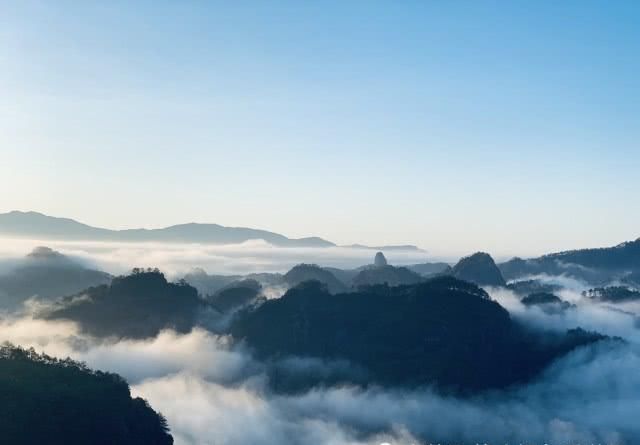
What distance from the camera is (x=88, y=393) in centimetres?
12631

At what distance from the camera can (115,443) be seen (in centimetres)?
11781

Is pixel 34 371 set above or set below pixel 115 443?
above

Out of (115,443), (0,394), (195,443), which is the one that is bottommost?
(195,443)

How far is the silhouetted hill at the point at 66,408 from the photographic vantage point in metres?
112

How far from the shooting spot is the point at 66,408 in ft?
386

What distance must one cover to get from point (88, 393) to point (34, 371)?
13.7 metres

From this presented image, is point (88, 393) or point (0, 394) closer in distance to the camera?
point (0, 394)

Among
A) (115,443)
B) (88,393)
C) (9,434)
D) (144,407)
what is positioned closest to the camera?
(9,434)

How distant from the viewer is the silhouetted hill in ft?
366

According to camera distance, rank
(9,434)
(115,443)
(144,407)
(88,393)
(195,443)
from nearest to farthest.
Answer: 1. (9,434)
2. (115,443)
3. (88,393)
4. (144,407)
5. (195,443)

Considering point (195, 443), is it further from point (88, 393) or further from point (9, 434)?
point (9, 434)

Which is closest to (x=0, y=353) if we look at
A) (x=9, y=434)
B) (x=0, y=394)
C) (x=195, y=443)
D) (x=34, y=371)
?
(x=34, y=371)

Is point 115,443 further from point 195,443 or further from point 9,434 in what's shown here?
point 195,443

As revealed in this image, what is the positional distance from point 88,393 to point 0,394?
630 inches
